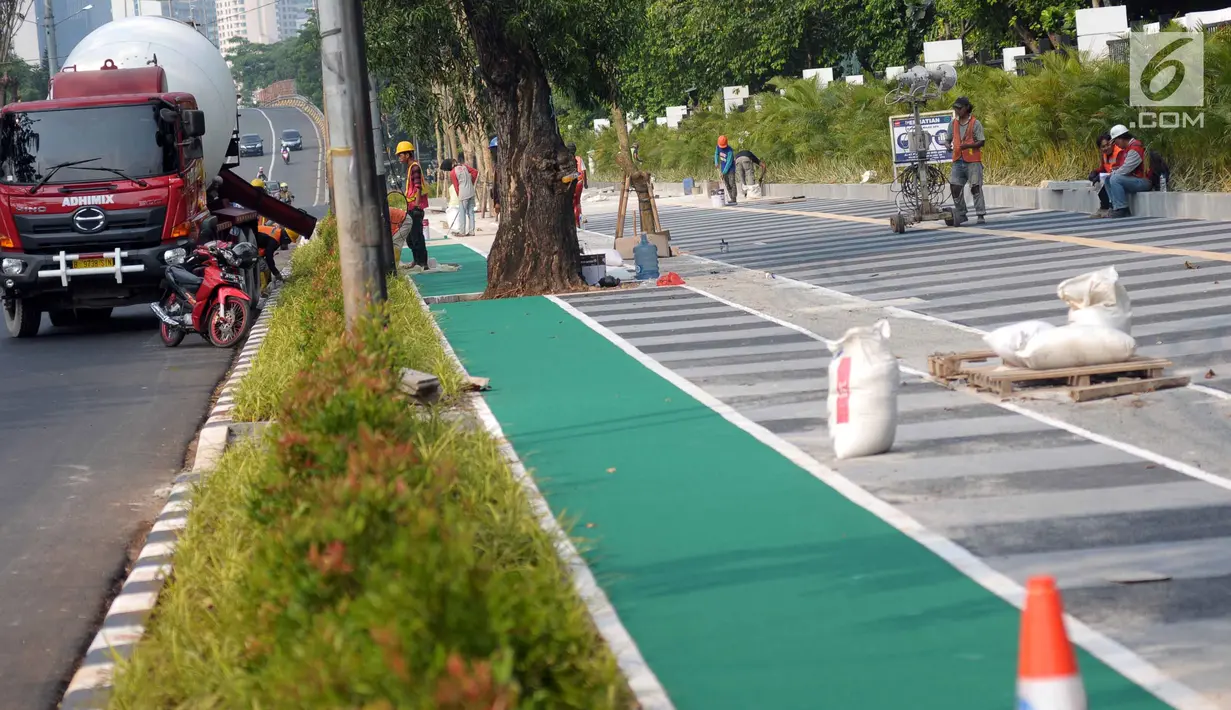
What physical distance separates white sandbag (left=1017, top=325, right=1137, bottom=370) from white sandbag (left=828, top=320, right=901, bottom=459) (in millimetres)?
1957

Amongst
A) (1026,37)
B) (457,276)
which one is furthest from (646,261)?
(1026,37)

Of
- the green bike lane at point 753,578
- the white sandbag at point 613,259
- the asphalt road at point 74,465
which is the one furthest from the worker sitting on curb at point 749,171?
the green bike lane at point 753,578

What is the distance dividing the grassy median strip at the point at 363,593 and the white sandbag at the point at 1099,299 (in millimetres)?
4653

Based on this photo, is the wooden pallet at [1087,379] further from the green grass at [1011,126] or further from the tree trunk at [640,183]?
the green grass at [1011,126]

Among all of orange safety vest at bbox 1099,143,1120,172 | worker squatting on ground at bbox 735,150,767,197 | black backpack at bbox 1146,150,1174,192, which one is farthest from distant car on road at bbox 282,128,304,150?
black backpack at bbox 1146,150,1174,192

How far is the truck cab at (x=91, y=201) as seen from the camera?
18594mm

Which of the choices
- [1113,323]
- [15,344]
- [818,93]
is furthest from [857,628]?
[818,93]

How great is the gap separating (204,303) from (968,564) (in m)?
12.5

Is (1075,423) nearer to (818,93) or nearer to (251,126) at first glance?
(818,93)

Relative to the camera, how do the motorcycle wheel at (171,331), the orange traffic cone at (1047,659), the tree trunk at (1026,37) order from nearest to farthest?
the orange traffic cone at (1047,659), the motorcycle wheel at (171,331), the tree trunk at (1026,37)

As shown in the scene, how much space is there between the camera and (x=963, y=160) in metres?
23.5

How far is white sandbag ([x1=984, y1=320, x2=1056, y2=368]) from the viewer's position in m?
10.4

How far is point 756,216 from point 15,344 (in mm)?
18546

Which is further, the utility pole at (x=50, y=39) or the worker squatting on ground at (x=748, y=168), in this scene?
the worker squatting on ground at (x=748, y=168)
